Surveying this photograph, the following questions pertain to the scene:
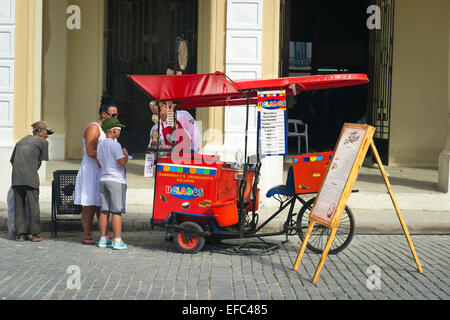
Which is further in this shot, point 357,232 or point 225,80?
point 357,232

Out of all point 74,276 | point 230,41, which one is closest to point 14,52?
point 230,41

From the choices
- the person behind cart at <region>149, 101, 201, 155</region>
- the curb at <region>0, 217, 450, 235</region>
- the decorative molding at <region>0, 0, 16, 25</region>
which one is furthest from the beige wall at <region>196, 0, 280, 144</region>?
the decorative molding at <region>0, 0, 16, 25</region>

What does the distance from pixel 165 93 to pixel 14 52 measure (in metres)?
4.32

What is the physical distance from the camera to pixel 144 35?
16125mm

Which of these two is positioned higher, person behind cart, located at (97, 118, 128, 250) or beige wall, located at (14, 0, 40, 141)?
beige wall, located at (14, 0, 40, 141)

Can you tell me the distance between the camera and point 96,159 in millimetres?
9070

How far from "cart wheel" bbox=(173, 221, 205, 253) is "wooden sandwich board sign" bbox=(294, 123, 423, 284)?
137 cm

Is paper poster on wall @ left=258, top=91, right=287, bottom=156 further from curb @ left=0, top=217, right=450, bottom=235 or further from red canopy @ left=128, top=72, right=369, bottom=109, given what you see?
curb @ left=0, top=217, right=450, bottom=235

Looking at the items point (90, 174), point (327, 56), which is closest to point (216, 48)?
point (90, 174)

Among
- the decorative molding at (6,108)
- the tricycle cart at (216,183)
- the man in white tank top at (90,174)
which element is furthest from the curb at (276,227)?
the decorative molding at (6,108)

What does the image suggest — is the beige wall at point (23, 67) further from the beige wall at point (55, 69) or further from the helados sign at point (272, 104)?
the helados sign at point (272, 104)

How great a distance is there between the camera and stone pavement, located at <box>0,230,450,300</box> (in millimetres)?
6551

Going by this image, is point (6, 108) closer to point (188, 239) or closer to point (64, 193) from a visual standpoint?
point (64, 193)
